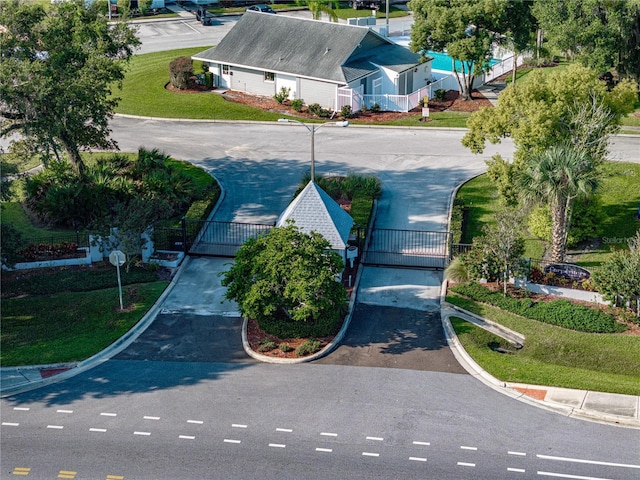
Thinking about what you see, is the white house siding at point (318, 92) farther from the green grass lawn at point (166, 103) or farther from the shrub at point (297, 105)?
the green grass lawn at point (166, 103)

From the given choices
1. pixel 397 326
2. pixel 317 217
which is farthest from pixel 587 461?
pixel 317 217

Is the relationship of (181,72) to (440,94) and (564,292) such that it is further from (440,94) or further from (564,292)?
(564,292)

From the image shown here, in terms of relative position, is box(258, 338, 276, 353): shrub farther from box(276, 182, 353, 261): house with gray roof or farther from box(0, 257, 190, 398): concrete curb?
box(276, 182, 353, 261): house with gray roof

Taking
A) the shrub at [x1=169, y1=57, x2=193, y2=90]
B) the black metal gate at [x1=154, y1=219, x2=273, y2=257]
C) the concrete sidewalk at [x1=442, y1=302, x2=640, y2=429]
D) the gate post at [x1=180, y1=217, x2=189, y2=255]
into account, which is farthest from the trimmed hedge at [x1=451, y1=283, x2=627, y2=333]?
the shrub at [x1=169, y1=57, x2=193, y2=90]

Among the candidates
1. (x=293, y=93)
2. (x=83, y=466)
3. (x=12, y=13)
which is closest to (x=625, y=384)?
(x=83, y=466)

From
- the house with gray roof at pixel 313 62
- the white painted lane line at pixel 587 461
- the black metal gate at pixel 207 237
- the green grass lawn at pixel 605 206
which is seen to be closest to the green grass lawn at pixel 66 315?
the black metal gate at pixel 207 237
